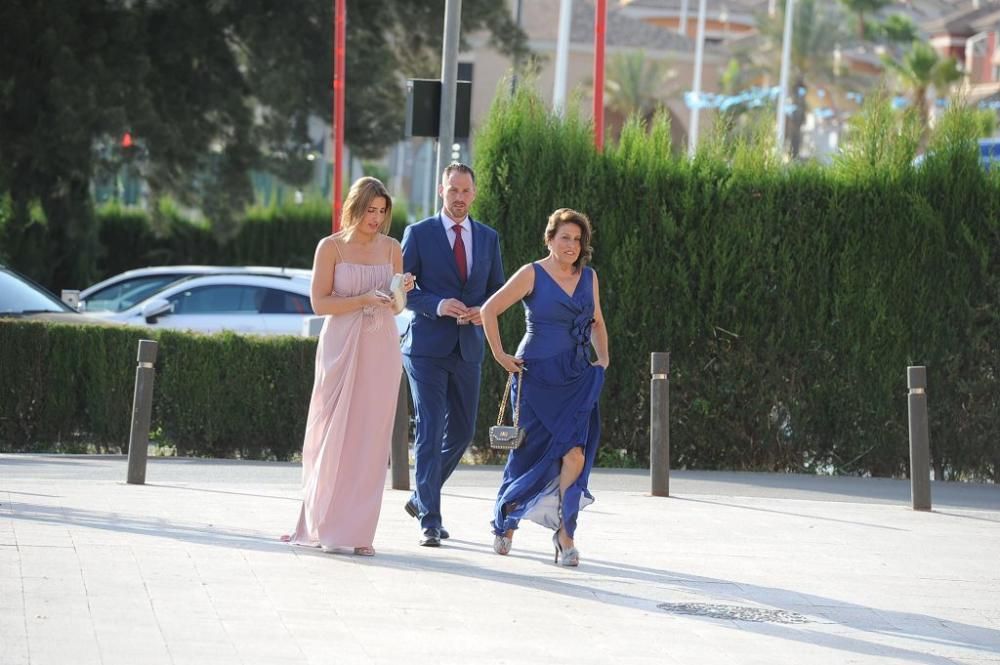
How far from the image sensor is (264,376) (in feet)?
46.2

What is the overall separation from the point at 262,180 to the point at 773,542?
43417mm

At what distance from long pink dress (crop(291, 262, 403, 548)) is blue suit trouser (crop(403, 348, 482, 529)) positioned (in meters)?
0.24

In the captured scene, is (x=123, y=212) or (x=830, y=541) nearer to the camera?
(x=830, y=541)

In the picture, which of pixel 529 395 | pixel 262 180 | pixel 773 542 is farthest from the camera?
pixel 262 180

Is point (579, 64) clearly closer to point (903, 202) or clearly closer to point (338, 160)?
point (338, 160)

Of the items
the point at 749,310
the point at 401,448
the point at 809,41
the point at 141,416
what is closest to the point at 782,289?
the point at 749,310

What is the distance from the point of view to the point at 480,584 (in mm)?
8016

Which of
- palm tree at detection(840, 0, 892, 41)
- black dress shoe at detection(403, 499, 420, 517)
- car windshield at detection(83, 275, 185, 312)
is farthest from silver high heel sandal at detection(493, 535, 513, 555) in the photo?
palm tree at detection(840, 0, 892, 41)

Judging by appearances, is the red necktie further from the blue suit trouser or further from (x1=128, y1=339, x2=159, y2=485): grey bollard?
(x1=128, y1=339, x2=159, y2=485): grey bollard

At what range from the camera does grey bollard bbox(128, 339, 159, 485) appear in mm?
11352

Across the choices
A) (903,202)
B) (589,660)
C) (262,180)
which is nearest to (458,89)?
(903,202)

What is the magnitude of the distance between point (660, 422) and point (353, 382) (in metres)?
3.70

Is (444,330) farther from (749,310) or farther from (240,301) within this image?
(240,301)

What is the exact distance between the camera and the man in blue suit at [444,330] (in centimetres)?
905
